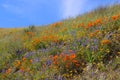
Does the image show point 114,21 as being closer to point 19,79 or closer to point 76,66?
point 76,66

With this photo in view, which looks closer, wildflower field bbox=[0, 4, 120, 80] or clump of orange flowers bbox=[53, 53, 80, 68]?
wildflower field bbox=[0, 4, 120, 80]

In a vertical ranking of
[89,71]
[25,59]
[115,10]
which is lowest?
[89,71]

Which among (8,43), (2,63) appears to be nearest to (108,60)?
(2,63)

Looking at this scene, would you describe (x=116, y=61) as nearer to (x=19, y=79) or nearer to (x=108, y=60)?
(x=108, y=60)

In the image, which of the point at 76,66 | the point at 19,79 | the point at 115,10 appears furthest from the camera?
the point at 115,10

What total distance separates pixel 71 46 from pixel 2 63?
2.66m

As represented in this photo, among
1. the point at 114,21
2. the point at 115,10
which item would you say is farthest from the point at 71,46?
the point at 115,10

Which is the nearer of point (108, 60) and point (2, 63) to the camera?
point (108, 60)

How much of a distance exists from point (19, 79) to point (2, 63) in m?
2.01

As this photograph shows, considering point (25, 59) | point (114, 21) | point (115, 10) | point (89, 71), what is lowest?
point (89, 71)

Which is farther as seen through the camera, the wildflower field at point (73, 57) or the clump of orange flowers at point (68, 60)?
the clump of orange flowers at point (68, 60)

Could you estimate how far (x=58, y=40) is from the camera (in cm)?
1034

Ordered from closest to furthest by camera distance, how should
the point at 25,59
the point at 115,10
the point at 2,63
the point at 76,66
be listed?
1. the point at 76,66
2. the point at 25,59
3. the point at 2,63
4. the point at 115,10

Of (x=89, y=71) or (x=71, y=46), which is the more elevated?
(x=71, y=46)
